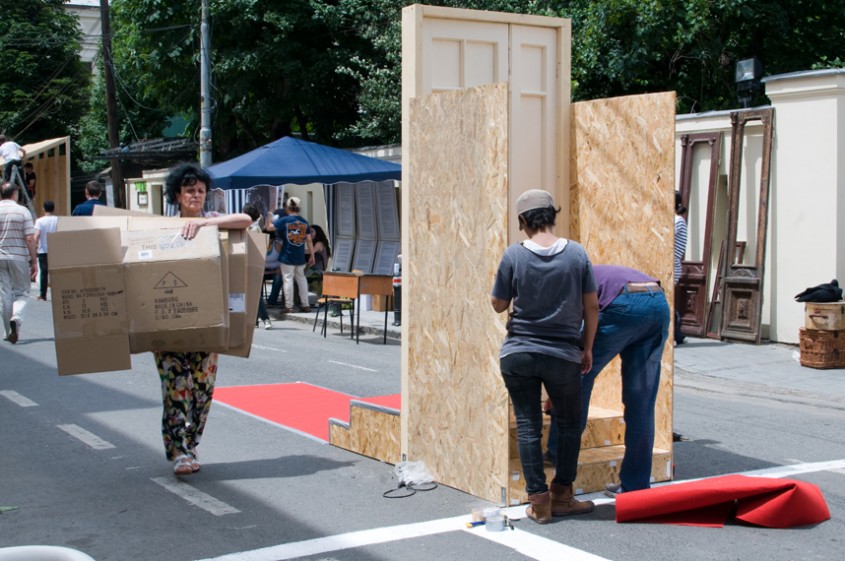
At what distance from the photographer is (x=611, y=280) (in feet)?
19.9

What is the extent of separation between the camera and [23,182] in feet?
68.2

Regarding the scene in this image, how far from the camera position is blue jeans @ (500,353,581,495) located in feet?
18.6

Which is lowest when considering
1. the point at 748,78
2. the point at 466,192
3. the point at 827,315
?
the point at 827,315

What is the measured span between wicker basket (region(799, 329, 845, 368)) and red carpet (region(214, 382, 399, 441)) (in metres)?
5.75

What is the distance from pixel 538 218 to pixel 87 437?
431 cm

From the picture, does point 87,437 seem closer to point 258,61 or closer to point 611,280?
point 611,280

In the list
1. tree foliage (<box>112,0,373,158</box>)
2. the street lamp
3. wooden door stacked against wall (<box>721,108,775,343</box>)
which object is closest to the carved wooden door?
wooden door stacked against wall (<box>721,108,775,343</box>)

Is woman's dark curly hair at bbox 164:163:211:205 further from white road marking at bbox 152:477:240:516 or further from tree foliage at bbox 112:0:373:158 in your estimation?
tree foliage at bbox 112:0:373:158

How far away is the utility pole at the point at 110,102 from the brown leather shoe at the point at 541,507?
2830 centimetres

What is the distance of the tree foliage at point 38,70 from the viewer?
45.5 metres

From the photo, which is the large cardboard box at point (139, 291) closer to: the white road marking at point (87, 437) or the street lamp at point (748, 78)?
the white road marking at point (87, 437)

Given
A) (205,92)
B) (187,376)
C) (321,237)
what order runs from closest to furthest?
(187,376) → (321,237) → (205,92)

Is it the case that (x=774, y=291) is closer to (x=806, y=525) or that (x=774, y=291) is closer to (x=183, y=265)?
(x=806, y=525)

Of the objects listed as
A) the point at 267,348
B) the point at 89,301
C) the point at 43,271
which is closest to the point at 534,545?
the point at 89,301
